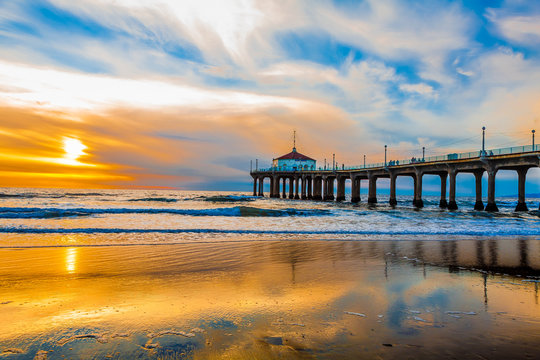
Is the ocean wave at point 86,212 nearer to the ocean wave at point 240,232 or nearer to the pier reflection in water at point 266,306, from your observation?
the ocean wave at point 240,232

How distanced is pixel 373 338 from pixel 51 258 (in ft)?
31.3

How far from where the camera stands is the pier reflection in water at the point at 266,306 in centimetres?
365

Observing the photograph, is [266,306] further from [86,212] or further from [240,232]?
[86,212]

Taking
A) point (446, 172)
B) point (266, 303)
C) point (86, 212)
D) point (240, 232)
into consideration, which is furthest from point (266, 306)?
point (446, 172)

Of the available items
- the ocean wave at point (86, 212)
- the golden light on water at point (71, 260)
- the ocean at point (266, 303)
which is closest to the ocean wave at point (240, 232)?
the ocean at point (266, 303)

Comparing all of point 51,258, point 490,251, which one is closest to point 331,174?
point 490,251

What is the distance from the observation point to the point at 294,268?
804 cm

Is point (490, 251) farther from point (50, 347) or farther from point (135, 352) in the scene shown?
point (50, 347)

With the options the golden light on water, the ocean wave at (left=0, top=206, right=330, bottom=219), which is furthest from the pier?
the golden light on water

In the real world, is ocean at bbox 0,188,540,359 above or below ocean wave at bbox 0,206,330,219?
above

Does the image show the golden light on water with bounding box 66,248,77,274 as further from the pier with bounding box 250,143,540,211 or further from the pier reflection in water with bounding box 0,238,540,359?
the pier with bounding box 250,143,540,211

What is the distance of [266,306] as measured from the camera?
16.8ft

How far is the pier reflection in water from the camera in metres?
3.65

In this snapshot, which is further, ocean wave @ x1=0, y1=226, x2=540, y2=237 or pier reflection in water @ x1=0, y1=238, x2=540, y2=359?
ocean wave @ x1=0, y1=226, x2=540, y2=237
